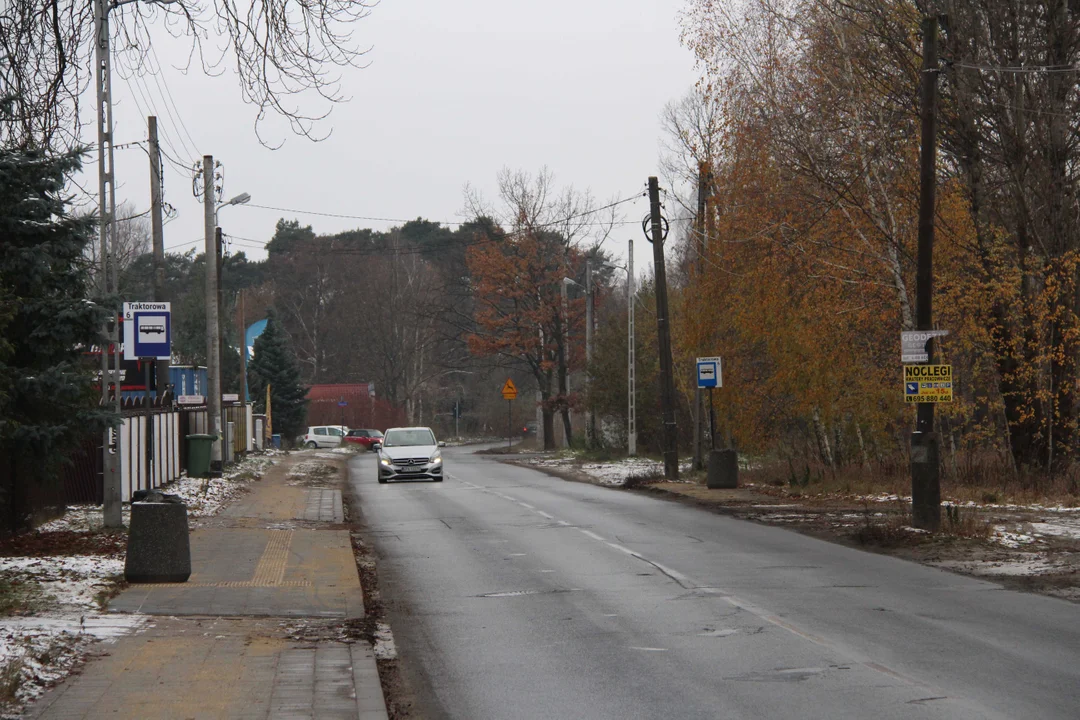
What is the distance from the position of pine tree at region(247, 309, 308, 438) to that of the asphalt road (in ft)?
187

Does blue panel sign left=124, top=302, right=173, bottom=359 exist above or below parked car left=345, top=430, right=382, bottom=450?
above

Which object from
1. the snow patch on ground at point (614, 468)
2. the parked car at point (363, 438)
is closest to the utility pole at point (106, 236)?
the snow patch on ground at point (614, 468)

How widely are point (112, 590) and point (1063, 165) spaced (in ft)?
66.1

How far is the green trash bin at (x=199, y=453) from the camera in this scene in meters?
30.7

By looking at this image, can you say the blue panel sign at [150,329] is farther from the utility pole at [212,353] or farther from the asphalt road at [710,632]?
the utility pole at [212,353]

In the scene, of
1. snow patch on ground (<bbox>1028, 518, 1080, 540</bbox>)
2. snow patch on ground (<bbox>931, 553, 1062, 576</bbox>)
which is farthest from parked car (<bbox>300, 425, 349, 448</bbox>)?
snow patch on ground (<bbox>931, 553, 1062, 576</bbox>)

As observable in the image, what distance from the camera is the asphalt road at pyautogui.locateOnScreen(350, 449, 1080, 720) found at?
24.8 ft

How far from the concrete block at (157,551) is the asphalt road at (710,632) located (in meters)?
2.24

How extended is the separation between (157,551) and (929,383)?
10725 millimetres

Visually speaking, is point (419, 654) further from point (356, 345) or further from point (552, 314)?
point (356, 345)

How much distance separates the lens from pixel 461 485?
32375 mm

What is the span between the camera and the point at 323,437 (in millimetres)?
72625

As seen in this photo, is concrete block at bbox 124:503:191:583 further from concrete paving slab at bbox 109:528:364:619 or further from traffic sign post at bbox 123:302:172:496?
traffic sign post at bbox 123:302:172:496

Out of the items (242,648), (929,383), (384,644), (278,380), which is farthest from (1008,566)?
(278,380)
